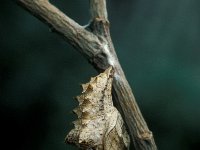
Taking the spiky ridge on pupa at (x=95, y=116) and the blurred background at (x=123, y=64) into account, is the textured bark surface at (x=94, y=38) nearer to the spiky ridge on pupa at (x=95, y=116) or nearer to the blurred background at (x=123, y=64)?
the spiky ridge on pupa at (x=95, y=116)

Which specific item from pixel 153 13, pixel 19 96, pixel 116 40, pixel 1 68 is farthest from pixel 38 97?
pixel 153 13

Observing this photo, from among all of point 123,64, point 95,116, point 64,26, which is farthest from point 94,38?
point 123,64

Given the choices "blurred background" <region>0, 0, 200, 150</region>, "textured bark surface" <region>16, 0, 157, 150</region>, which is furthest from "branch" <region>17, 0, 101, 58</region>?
"blurred background" <region>0, 0, 200, 150</region>

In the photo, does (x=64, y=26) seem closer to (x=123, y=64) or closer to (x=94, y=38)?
(x=94, y=38)

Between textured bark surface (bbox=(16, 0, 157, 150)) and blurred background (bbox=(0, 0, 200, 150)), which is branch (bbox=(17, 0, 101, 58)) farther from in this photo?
blurred background (bbox=(0, 0, 200, 150))

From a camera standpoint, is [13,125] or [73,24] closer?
[73,24]

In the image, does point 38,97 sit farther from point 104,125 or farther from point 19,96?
point 104,125
